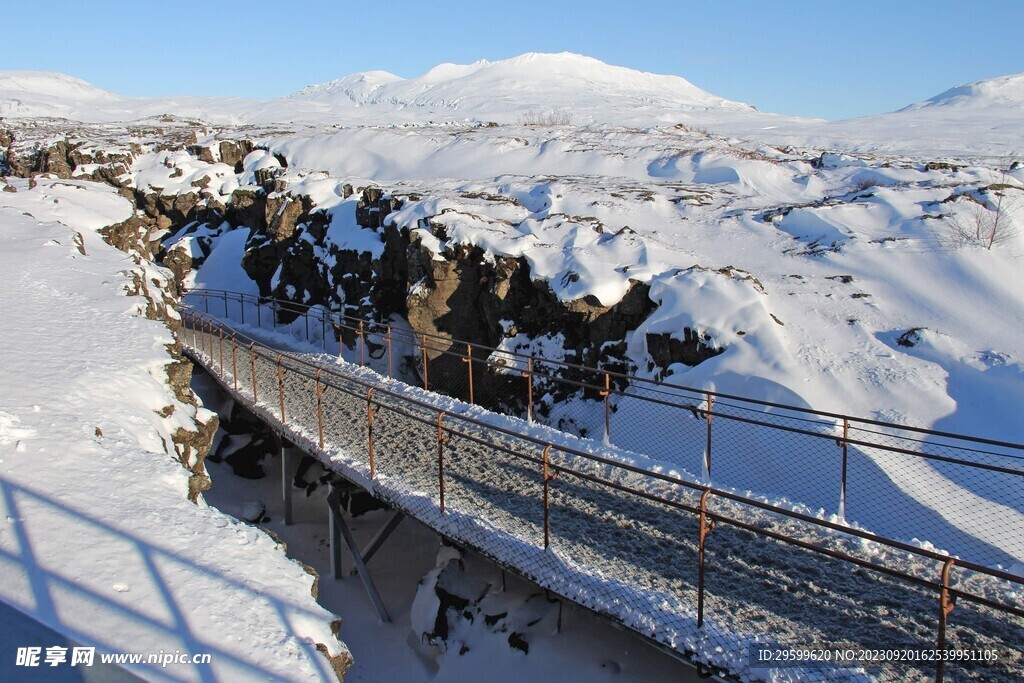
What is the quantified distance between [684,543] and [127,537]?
4.93 metres

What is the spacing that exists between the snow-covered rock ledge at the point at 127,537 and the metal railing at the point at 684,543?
2.15 meters

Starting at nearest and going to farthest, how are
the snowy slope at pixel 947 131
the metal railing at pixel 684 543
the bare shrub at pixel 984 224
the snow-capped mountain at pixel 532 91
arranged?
the metal railing at pixel 684 543
the bare shrub at pixel 984 224
the snowy slope at pixel 947 131
the snow-capped mountain at pixel 532 91

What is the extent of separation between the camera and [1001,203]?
50.1 ft

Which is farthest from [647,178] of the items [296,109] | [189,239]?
[296,109]

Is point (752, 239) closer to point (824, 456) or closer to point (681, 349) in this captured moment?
point (681, 349)

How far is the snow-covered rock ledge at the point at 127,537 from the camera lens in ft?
15.3

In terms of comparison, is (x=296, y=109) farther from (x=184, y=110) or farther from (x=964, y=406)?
(x=964, y=406)

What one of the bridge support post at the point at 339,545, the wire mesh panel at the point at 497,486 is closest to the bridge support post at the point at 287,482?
the bridge support post at the point at 339,545

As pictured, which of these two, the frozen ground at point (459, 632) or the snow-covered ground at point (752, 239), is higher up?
the snow-covered ground at point (752, 239)

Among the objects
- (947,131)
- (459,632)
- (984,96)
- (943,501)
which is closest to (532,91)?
(984,96)

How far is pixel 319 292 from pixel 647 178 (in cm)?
1240

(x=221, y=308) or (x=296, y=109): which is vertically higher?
(x=296, y=109)

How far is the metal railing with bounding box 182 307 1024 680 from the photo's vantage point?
17.0ft

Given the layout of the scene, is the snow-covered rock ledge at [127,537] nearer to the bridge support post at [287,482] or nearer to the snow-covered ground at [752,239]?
the snow-covered ground at [752,239]
